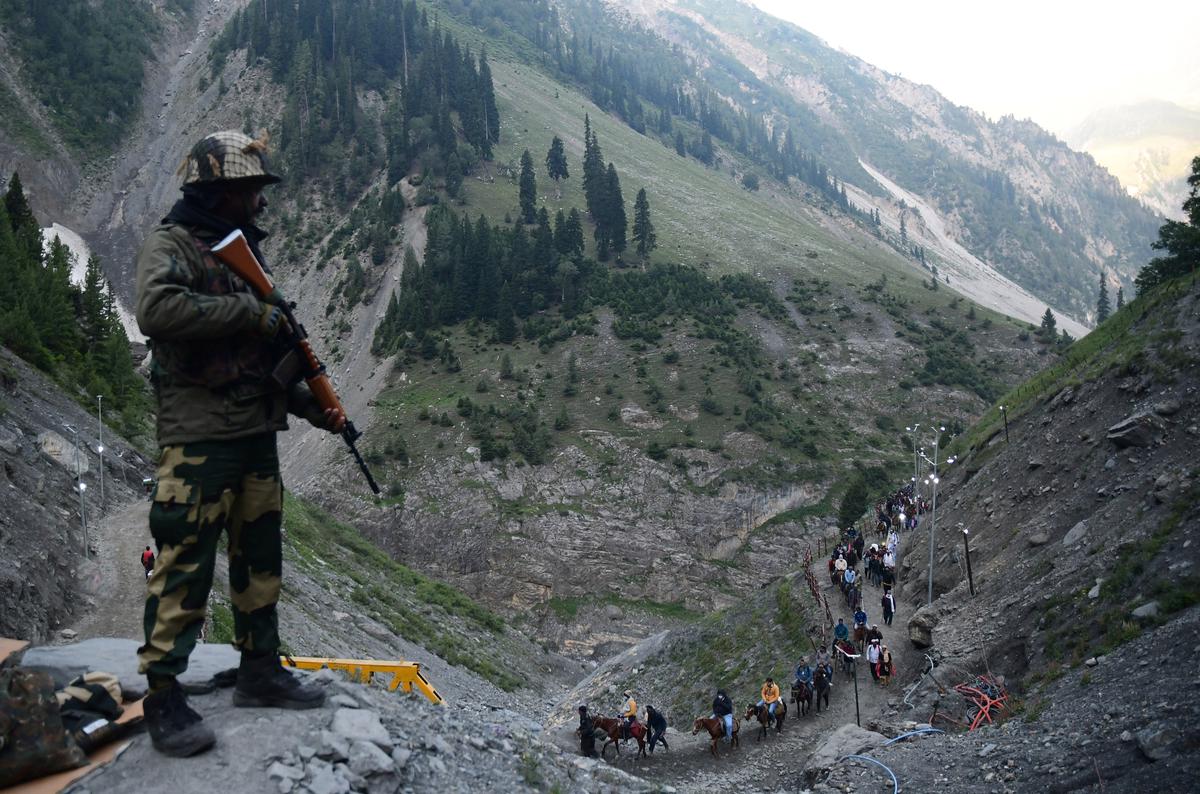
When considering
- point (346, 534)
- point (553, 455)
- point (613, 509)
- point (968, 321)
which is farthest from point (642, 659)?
point (968, 321)

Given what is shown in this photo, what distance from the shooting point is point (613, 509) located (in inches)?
2522

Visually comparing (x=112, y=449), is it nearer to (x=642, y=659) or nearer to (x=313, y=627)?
(x=313, y=627)

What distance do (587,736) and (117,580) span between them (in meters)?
11.1

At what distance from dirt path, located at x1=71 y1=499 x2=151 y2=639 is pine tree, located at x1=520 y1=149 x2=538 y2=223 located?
8222cm

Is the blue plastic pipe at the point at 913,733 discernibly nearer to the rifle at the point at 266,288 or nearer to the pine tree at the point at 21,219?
the rifle at the point at 266,288

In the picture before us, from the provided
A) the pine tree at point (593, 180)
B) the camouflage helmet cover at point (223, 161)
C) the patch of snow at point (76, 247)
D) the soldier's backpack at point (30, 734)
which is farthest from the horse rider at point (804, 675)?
the patch of snow at point (76, 247)

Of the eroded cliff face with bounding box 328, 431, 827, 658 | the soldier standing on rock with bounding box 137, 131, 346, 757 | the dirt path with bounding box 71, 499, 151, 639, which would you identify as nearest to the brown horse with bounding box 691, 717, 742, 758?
the dirt path with bounding box 71, 499, 151, 639

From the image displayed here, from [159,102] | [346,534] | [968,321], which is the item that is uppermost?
[968,321]

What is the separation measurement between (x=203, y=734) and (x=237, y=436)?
1709 millimetres

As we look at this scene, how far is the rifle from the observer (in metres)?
5.27

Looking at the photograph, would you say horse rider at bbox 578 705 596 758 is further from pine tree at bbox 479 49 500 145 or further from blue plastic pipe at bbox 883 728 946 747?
pine tree at bbox 479 49 500 145

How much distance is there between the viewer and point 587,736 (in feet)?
57.1

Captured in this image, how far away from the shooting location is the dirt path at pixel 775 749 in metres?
16.9

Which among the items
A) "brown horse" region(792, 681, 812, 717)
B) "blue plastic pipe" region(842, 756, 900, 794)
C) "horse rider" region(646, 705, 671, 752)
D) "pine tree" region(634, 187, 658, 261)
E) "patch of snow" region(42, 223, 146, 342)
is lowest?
"patch of snow" region(42, 223, 146, 342)
